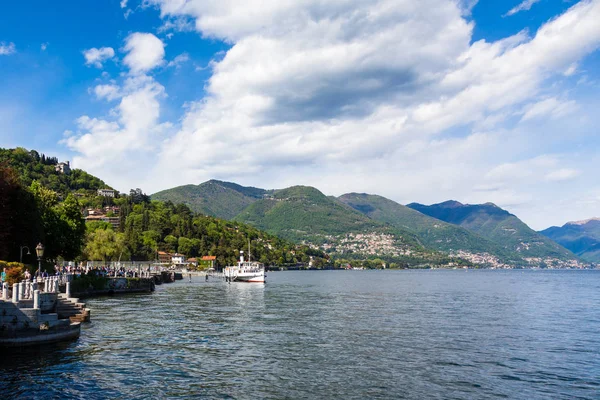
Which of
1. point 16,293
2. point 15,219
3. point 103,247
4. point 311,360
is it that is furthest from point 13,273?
point 103,247

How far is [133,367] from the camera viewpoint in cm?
2330

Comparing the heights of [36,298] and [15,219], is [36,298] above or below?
below

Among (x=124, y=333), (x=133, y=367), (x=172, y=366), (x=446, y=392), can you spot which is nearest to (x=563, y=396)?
(x=446, y=392)

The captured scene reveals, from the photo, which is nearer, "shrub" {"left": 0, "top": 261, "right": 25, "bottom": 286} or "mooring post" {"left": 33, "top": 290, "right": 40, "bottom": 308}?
"mooring post" {"left": 33, "top": 290, "right": 40, "bottom": 308}

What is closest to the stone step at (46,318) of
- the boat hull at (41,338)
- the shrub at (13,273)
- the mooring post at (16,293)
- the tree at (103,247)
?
the boat hull at (41,338)

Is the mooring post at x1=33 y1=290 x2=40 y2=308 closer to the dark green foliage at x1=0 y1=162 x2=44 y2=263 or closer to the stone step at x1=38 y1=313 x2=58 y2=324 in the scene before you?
the stone step at x1=38 y1=313 x2=58 y2=324

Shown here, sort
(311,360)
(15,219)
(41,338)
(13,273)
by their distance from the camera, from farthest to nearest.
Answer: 1. (15,219)
2. (13,273)
3. (41,338)
4. (311,360)

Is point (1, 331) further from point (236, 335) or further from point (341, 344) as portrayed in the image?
point (341, 344)

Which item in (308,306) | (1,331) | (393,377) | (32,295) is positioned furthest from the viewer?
(308,306)

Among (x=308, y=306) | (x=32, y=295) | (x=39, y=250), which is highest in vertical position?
(x=39, y=250)

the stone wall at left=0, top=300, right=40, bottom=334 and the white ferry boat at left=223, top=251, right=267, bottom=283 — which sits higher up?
the stone wall at left=0, top=300, right=40, bottom=334

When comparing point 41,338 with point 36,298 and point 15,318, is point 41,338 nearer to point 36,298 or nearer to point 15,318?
point 15,318

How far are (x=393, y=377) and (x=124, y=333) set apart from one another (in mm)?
19848

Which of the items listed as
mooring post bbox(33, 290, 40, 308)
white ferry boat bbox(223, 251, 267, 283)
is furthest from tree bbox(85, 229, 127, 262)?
mooring post bbox(33, 290, 40, 308)
